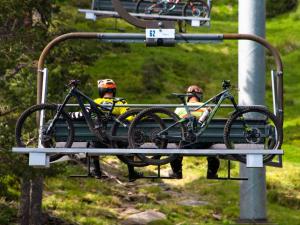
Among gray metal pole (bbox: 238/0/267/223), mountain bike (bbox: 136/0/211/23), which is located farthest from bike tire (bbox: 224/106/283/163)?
mountain bike (bbox: 136/0/211/23)

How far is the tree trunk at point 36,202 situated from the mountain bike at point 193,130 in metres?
13.9

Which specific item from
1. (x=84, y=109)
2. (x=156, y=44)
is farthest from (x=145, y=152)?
(x=156, y=44)

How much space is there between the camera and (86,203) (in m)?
29.4

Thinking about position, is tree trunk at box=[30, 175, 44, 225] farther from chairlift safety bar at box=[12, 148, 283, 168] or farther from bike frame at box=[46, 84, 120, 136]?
chairlift safety bar at box=[12, 148, 283, 168]

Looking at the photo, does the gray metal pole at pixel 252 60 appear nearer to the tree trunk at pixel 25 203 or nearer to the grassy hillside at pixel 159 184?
the grassy hillside at pixel 159 184

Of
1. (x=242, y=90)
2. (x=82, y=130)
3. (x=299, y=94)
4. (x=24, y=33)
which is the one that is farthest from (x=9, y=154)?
(x=299, y=94)

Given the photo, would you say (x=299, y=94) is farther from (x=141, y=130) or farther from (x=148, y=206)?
(x=141, y=130)

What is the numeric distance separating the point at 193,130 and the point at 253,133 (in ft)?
3.15

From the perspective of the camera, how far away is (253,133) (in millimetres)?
12141

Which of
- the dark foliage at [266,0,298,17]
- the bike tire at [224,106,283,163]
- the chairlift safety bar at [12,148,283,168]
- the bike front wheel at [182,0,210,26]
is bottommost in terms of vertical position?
the chairlift safety bar at [12,148,283,168]

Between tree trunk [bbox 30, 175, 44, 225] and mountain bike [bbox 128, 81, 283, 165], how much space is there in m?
13.9

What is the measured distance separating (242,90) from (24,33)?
7151mm

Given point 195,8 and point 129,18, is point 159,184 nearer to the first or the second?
point 195,8

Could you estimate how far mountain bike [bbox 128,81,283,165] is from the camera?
1174 cm
